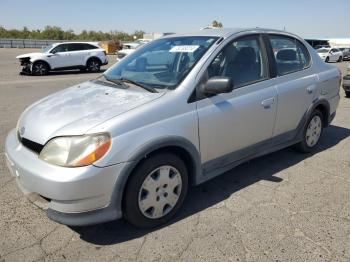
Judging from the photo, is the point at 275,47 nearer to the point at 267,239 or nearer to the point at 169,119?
the point at 169,119

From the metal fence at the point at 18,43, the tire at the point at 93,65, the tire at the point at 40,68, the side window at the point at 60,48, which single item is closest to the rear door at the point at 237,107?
the tire at the point at 40,68

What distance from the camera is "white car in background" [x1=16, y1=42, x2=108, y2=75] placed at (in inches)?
646

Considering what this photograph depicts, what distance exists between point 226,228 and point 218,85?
130cm

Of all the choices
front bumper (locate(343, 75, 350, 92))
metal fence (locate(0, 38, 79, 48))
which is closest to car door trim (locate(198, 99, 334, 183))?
front bumper (locate(343, 75, 350, 92))

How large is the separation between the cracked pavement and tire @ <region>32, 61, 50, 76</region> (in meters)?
13.1

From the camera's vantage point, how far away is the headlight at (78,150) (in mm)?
2672

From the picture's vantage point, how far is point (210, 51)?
352 centimetres

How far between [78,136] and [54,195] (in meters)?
0.48

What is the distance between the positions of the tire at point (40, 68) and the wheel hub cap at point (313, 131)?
14256 millimetres

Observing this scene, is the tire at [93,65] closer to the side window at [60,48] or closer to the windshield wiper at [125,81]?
the side window at [60,48]

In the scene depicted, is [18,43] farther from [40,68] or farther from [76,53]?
[40,68]

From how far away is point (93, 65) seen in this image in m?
18.9

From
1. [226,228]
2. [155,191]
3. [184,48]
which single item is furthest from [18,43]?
[226,228]

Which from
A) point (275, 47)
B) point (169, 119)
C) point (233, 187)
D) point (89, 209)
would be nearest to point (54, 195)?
point (89, 209)
